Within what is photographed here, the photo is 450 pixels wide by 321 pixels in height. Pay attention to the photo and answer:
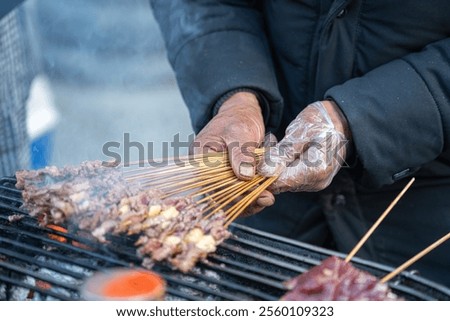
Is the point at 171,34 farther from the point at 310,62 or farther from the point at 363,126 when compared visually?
the point at 363,126

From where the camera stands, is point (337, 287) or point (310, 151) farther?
point (310, 151)

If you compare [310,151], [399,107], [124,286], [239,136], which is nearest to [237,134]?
[239,136]

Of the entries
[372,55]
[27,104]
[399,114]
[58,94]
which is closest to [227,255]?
[399,114]

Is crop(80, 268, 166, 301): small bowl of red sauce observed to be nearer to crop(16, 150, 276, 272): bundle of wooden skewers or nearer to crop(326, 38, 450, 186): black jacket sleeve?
crop(16, 150, 276, 272): bundle of wooden skewers

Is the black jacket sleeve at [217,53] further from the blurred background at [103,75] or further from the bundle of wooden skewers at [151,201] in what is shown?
the blurred background at [103,75]

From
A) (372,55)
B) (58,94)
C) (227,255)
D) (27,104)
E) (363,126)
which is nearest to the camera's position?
(227,255)

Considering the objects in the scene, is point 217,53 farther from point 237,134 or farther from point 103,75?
point 103,75

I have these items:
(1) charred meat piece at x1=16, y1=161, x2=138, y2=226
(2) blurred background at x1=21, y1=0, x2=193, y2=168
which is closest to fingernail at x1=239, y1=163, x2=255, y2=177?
(1) charred meat piece at x1=16, y1=161, x2=138, y2=226
